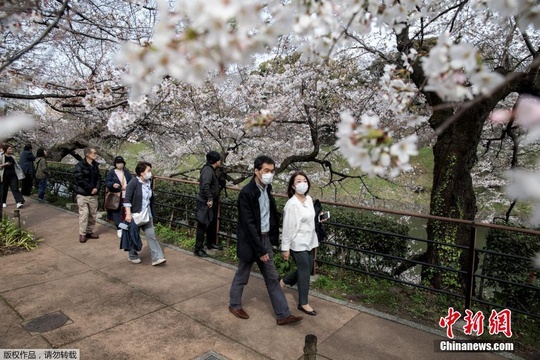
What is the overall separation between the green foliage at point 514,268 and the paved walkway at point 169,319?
3.95 feet

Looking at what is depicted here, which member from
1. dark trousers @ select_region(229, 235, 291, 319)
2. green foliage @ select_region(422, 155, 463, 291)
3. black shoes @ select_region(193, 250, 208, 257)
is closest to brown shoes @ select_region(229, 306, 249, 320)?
dark trousers @ select_region(229, 235, 291, 319)

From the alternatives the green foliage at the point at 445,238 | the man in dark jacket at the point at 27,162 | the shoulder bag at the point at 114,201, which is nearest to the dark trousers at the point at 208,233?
the shoulder bag at the point at 114,201

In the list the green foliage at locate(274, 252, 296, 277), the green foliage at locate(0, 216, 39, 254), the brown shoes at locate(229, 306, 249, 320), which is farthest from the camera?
the green foliage at locate(0, 216, 39, 254)

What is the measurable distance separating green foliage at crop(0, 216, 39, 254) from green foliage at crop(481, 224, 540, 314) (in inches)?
287

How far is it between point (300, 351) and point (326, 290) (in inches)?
61.0

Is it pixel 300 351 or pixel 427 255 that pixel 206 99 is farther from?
pixel 300 351

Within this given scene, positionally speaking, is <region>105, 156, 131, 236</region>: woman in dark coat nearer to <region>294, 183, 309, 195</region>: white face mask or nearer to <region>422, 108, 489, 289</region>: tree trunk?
<region>294, 183, 309, 195</region>: white face mask

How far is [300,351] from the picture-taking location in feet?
10.4

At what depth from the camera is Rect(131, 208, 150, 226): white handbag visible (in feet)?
17.1

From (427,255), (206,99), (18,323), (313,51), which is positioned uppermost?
(206,99)

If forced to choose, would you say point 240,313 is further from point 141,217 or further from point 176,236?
point 176,236

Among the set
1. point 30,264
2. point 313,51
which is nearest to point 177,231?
point 30,264

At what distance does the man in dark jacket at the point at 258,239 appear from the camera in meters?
3.57

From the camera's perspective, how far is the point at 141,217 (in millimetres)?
5227
